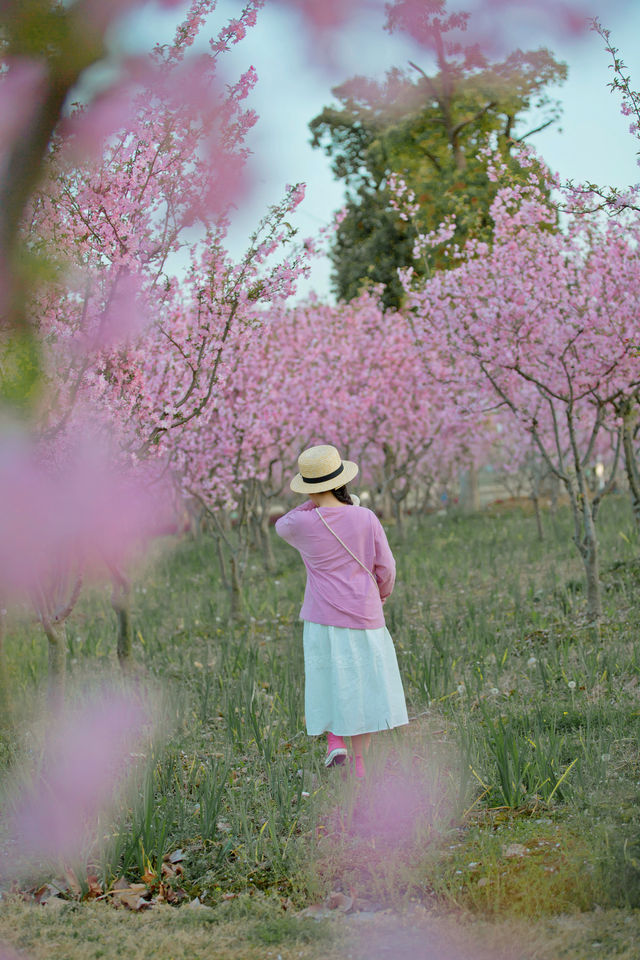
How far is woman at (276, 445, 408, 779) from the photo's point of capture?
432 cm

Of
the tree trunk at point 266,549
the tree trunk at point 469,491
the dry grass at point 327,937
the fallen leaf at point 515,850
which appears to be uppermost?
the tree trunk at point 469,491

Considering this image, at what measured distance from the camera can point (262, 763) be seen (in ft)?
15.2

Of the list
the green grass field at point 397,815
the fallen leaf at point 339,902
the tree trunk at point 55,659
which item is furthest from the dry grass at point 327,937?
the tree trunk at point 55,659

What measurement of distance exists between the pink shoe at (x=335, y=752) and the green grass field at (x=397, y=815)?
10cm

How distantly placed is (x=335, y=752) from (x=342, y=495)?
1.27 metres

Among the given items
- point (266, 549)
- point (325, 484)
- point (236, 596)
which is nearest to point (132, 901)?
point (325, 484)

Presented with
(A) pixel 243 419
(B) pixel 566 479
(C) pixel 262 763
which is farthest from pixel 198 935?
(A) pixel 243 419

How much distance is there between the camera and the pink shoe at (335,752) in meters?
4.39

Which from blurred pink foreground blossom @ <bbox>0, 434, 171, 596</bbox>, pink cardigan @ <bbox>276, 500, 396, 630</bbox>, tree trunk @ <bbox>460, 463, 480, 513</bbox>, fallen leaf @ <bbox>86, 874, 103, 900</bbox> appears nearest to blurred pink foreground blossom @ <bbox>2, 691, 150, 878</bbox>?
fallen leaf @ <bbox>86, 874, 103, 900</bbox>

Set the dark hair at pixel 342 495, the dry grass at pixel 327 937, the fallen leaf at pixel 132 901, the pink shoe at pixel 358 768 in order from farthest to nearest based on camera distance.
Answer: the dark hair at pixel 342 495, the pink shoe at pixel 358 768, the fallen leaf at pixel 132 901, the dry grass at pixel 327 937

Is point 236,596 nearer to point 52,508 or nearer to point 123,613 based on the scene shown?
point 123,613

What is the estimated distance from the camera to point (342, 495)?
4539mm

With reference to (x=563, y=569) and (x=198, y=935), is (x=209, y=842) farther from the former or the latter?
(x=563, y=569)

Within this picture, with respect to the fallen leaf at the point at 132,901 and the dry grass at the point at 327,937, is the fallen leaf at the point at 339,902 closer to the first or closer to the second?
the dry grass at the point at 327,937
